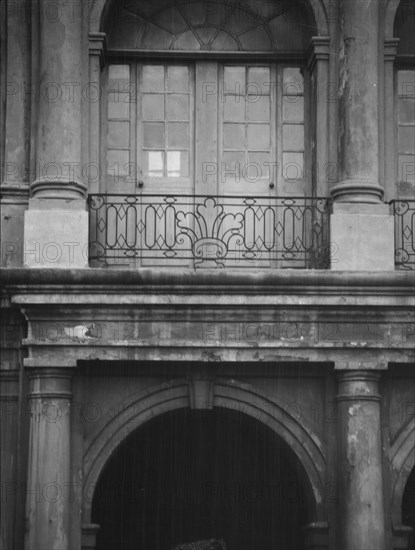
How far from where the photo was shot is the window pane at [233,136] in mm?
17703

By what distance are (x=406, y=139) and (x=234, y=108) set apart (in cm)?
200

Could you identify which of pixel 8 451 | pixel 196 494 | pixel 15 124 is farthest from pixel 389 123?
pixel 8 451

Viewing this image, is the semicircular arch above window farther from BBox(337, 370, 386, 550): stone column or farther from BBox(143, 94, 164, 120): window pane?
BBox(337, 370, 386, 550): stone column

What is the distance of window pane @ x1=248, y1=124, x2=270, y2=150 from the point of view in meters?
17.8

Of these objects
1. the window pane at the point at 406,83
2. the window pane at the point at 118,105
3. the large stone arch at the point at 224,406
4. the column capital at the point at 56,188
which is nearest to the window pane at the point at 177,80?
the window pane at the point at 118,105

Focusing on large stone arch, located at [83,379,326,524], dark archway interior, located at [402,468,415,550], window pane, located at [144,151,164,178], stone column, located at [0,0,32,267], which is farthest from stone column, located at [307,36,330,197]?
dark archway interior, located at [402,468,415,550]

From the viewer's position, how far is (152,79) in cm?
1781

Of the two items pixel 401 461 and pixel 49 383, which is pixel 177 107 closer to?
pixel 49 383

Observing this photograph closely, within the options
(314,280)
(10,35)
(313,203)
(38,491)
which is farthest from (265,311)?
(10,35)

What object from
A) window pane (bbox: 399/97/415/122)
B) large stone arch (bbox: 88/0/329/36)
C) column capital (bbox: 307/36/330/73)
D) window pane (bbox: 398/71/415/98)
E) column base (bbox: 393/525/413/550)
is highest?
large stone arch (bbox: 88/0/329/36)

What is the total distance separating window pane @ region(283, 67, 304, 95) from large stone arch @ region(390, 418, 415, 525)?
4079mm

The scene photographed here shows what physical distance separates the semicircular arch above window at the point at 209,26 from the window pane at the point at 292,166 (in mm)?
1235

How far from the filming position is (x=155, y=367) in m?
16.4

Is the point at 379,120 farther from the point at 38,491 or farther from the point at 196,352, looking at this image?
the point at 38,491
